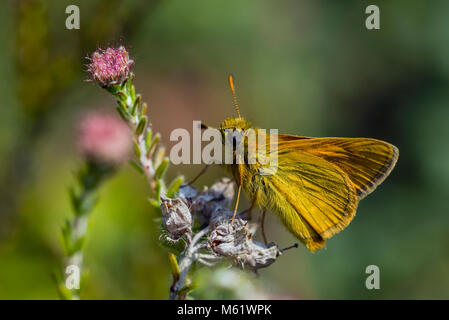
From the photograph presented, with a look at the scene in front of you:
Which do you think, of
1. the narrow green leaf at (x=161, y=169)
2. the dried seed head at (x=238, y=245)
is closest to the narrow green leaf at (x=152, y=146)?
the narrow green leaf at (x=161, y=169)

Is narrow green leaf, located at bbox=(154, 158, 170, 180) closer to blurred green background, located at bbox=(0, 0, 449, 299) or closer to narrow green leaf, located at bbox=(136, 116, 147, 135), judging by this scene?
narrow green leaf, located at bbox=(136, 116, 147, 135)

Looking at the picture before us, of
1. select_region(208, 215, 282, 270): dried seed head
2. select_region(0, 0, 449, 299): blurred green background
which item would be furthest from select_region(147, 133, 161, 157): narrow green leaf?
select_region(0, 0, 449, 299): blurred green background

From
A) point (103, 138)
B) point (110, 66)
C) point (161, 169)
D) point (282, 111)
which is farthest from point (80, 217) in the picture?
point (282, 111)

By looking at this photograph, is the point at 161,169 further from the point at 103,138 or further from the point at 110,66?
the point at 103,138

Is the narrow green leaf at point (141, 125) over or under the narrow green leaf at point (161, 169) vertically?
over

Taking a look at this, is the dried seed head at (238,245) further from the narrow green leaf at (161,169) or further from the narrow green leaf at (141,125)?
the narrow green leaf at (141,125)

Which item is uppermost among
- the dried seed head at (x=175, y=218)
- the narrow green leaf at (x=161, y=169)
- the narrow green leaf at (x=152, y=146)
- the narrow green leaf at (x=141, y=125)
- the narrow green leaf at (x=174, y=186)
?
the narrow green leaf at (x=141, y=125)
